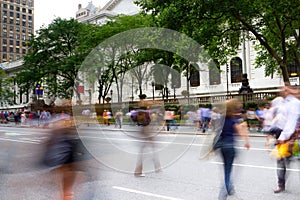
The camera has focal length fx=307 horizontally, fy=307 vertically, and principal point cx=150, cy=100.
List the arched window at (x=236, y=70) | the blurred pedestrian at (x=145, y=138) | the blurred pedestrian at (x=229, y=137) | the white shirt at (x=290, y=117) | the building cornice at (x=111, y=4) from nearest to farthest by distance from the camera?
the blurred pedestrian at (x=229, y=137)
the blurred pedestrian at (x=145, y=138)
the white shirt at (x=290, y=117)
the arched window at (x=236, y=70)
the building cornice at (x=111, y=4)

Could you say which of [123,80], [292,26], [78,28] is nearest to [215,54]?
[292,26]

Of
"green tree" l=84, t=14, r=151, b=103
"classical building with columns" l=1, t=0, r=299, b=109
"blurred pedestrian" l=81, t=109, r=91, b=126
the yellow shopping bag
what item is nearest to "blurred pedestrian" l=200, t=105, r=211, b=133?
"classical building with columns" l=1, t=0, r=299, b=109

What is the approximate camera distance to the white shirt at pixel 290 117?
220 inches

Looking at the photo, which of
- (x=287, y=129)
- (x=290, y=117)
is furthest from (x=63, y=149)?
(x=290, y=117)

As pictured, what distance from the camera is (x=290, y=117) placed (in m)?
5.67

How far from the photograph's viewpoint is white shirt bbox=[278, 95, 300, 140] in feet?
18.4

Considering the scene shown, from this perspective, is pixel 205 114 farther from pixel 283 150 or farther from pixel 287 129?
pixel 287 129

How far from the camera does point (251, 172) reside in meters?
7.57

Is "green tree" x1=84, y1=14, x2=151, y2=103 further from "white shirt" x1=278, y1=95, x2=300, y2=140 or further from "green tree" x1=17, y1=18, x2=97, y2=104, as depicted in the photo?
"green tree" x1=17, y1=18, x2=97, y2=104

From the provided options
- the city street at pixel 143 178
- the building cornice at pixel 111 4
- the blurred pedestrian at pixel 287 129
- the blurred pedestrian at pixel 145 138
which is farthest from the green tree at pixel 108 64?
the building cornice at pixel 111 4

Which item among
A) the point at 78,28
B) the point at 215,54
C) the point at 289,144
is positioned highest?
the point at 78,28

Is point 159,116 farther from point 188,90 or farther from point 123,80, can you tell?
point 123,80

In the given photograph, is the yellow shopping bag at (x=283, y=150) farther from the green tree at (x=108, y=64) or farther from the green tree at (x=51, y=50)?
the green tree at (x=51, y=50)

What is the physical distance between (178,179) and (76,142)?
10.3ft
